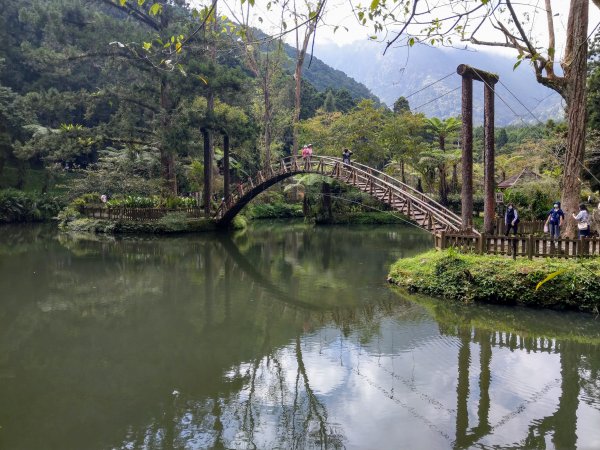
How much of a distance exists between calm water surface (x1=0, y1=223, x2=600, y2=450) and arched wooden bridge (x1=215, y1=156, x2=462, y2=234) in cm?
232

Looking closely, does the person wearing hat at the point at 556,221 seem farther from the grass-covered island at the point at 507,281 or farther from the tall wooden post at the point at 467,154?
the grass-covered island at the point at 507,281

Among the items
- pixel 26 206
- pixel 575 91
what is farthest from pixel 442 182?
pixel 26 206

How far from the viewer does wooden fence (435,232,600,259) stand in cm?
992

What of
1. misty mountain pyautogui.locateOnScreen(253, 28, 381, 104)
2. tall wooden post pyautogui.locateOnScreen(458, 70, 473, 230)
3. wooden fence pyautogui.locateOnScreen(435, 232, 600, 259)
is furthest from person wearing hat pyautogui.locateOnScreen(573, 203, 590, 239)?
misty mountain pyautogui.locateOnScreen(253, 28, 381, 104)

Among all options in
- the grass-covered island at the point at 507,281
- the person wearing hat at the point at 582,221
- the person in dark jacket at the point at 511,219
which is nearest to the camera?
the grass-covered island at the point at 507,281

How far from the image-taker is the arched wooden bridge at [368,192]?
13797 mm

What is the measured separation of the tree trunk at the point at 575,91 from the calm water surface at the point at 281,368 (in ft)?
11.0

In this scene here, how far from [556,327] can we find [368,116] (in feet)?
73.3

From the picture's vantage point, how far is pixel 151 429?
17.3ft

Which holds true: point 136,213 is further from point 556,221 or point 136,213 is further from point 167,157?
point 556,221

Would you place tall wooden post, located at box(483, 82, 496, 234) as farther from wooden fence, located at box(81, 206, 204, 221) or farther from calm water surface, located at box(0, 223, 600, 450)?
wooden fence, located at box(81, 206, 204, 221)

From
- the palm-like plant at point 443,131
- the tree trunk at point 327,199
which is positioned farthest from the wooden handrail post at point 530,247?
the tree trunk at point 327,199

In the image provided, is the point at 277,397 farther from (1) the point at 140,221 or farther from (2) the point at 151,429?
(1) the point at 140,221

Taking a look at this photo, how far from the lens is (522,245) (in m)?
10.6
